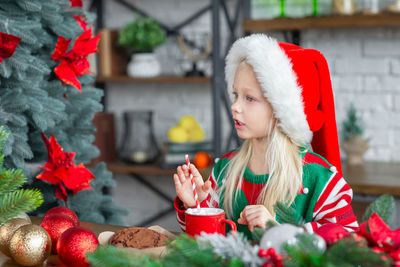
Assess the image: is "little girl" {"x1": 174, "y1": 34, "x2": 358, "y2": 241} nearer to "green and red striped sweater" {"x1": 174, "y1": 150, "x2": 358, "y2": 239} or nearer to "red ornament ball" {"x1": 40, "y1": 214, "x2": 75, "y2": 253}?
"green and red striped sweater" {"x1": 174, "y1": 150, "x2": 358, "y2": 239}

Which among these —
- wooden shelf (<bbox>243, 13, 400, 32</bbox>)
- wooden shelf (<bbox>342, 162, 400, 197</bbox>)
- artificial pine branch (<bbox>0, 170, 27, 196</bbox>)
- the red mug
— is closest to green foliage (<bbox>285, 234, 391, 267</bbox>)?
the red mug

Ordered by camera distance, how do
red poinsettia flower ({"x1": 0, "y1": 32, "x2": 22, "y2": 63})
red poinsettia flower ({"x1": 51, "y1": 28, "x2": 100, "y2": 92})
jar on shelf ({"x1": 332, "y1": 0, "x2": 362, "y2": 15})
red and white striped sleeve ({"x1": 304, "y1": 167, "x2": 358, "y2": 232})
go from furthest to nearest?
1. jar on shelf ({"x1": 332, "y1": 0, "x2": 362, "y2": 15})
2. red poinsettia flower ({"x1": 51, "y1": 28, "x2": 100, "y2": 92})
3. red poinsettia flower ({"x1": 0, "y1": 32, "x2": 22, "y2": 63})
4. red and white striped sleeve ({"x1": 304, "y1": 167, "x2": 358, "y2": 232})

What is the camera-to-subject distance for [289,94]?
1204mm

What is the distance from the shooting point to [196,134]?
2.83 m

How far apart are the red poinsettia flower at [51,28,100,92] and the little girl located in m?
0.48

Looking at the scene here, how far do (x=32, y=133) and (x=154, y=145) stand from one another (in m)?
1.39

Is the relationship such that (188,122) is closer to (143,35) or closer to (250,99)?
(143,35)

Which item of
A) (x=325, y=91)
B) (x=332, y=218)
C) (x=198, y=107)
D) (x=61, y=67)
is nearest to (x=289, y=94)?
(x=325, y=91)

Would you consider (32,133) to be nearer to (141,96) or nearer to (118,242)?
(118,242)

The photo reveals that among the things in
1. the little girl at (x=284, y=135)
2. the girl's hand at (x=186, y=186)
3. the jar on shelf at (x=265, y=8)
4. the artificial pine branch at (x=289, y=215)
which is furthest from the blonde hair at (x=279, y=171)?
the jar on shelf at (x=265, y=8)

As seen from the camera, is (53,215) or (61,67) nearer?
(53,215)

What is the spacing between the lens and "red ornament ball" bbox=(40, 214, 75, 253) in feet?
3.13

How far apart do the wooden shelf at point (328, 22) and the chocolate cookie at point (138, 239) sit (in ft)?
5.97

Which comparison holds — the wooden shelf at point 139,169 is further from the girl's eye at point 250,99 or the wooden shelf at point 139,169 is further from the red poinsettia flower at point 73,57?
the girl's eye at point 250,99
